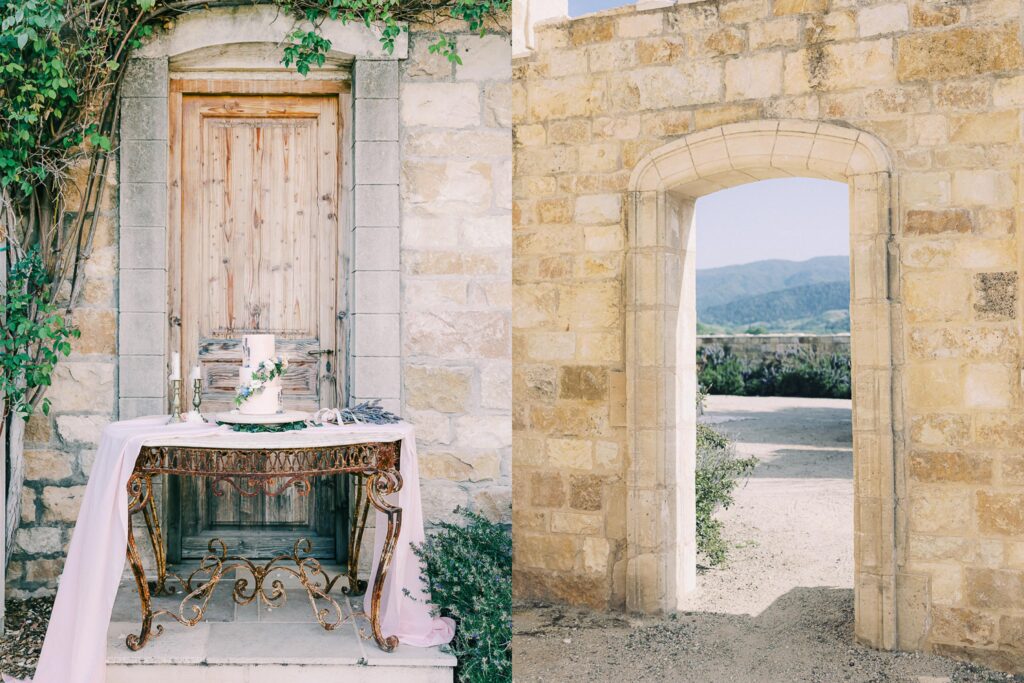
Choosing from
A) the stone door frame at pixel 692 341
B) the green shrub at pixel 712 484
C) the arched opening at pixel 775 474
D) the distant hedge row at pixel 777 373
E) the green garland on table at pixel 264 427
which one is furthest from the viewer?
the distant hedge row at pixel 777 373

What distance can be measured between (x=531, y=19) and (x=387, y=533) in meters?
2.41

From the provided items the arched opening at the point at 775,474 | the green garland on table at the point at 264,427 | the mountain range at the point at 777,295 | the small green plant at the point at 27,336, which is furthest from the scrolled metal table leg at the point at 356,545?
the mountain range at the point at 777,295

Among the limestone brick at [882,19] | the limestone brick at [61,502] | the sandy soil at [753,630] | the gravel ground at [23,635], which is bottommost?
the sandy soil at [753,630]

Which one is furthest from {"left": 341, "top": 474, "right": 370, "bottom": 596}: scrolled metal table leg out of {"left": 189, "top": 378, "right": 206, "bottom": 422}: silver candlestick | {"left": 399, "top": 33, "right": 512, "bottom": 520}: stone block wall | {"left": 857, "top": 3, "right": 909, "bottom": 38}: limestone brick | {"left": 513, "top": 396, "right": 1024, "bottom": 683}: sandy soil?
{"left": 857, "top": 3, "right": 909, "bottom": 38}: limestone brick

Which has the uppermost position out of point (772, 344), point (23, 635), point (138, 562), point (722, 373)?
point (772, 344)

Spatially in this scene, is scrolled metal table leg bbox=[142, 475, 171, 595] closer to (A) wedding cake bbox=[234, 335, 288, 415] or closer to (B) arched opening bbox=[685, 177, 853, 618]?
(A) wedding cake bbox=[234, 335, 288, 415]

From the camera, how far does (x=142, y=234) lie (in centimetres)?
315

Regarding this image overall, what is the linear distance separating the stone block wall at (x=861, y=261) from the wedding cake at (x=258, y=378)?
145 centimetres

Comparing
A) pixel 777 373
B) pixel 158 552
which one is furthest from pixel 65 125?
pixel 777 373

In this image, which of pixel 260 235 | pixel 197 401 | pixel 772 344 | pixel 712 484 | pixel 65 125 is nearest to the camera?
pixel 197 401

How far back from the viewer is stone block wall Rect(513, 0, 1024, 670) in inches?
127

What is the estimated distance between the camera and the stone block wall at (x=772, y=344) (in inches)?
472

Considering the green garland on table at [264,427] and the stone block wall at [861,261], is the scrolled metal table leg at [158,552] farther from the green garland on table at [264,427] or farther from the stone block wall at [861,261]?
the stone block wall at [861,261]

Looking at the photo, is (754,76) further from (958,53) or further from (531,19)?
(531,19)
